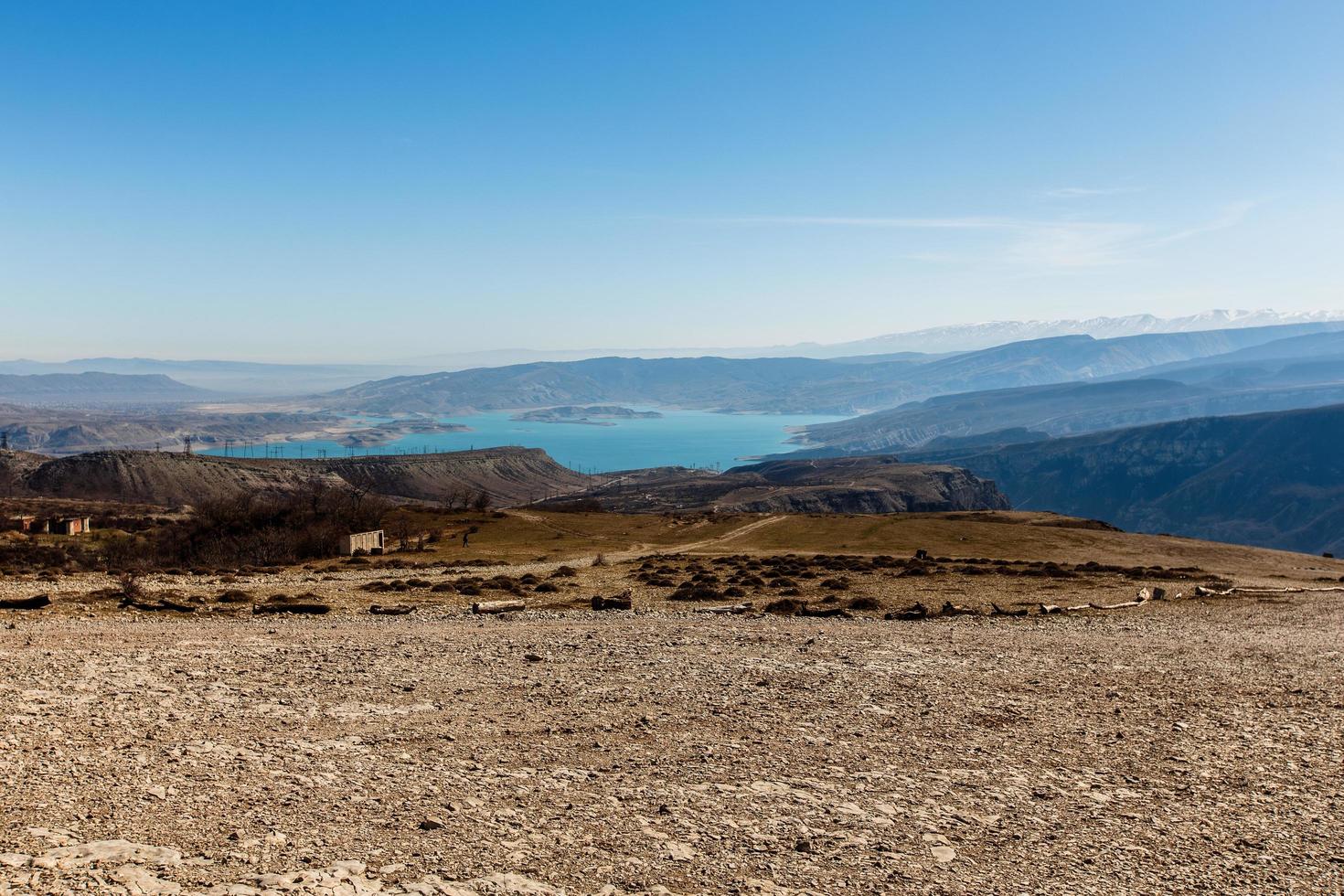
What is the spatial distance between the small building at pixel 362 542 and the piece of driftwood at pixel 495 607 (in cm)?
1694

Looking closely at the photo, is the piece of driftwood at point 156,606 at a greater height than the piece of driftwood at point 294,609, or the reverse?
the piece of driftwood at point 156,606

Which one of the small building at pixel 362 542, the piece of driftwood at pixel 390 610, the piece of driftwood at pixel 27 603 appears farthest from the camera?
the small building at pixel 362 542

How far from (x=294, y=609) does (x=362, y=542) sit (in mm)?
18015

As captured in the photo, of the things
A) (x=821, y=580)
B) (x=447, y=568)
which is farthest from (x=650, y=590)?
(x=447, y=568)

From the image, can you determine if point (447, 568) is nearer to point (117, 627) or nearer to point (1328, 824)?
point (117, 627)

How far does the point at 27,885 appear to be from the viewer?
7387mm

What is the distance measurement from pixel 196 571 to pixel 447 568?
27.4 ft

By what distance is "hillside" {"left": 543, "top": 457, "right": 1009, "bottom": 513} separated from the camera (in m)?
142

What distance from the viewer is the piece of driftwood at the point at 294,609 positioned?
2252cm

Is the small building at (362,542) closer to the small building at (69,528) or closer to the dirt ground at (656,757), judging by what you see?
the dirt ground at (656,757)

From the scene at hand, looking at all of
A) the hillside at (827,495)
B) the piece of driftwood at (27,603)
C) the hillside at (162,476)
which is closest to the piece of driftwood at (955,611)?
the piece of driftwood at (27,603)

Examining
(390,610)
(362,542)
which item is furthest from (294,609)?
(362,542)

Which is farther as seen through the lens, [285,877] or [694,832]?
[694,832]

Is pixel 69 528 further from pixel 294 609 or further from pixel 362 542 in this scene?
pixel 294 609
